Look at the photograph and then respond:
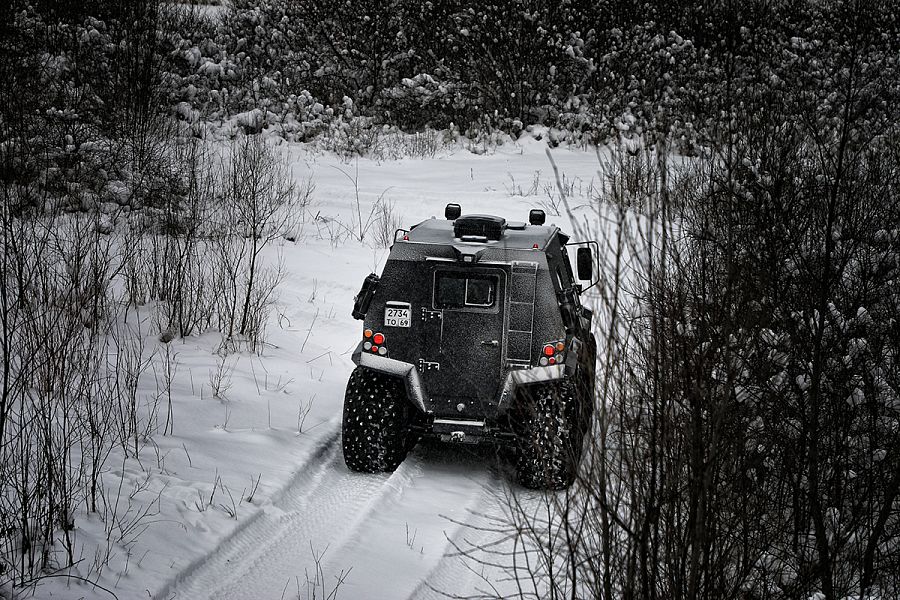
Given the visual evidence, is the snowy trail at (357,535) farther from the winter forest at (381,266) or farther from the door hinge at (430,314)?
the door hinge at (430,314)

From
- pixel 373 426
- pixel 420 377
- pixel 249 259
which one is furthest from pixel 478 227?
pixel 249 259

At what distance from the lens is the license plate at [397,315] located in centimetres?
638

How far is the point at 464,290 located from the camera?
631cm

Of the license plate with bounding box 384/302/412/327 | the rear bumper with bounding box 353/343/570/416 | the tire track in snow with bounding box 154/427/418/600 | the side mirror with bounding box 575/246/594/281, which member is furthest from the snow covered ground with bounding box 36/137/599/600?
the side mirror with bounding box 575/246/594/281

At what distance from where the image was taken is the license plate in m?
6.38

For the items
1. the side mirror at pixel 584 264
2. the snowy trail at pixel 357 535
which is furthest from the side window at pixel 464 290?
the snowy trail at pixel 357 535

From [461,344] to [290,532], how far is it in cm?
195

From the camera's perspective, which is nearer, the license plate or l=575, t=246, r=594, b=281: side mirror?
the license plate

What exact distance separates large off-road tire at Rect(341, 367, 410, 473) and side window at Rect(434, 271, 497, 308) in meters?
0.85

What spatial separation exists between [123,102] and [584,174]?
1007 centimetres

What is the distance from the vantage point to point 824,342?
7297 mm

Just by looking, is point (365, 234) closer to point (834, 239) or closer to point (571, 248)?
point (571, 248)

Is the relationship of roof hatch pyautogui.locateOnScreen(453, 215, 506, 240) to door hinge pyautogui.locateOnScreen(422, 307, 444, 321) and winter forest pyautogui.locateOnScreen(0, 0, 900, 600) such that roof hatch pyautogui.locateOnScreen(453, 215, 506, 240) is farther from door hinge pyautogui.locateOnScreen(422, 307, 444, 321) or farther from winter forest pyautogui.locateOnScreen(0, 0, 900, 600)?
winter forest pyautogui.locateOnScreen(0, 0, 900, 600)

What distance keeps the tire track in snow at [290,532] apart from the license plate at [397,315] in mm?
1243
